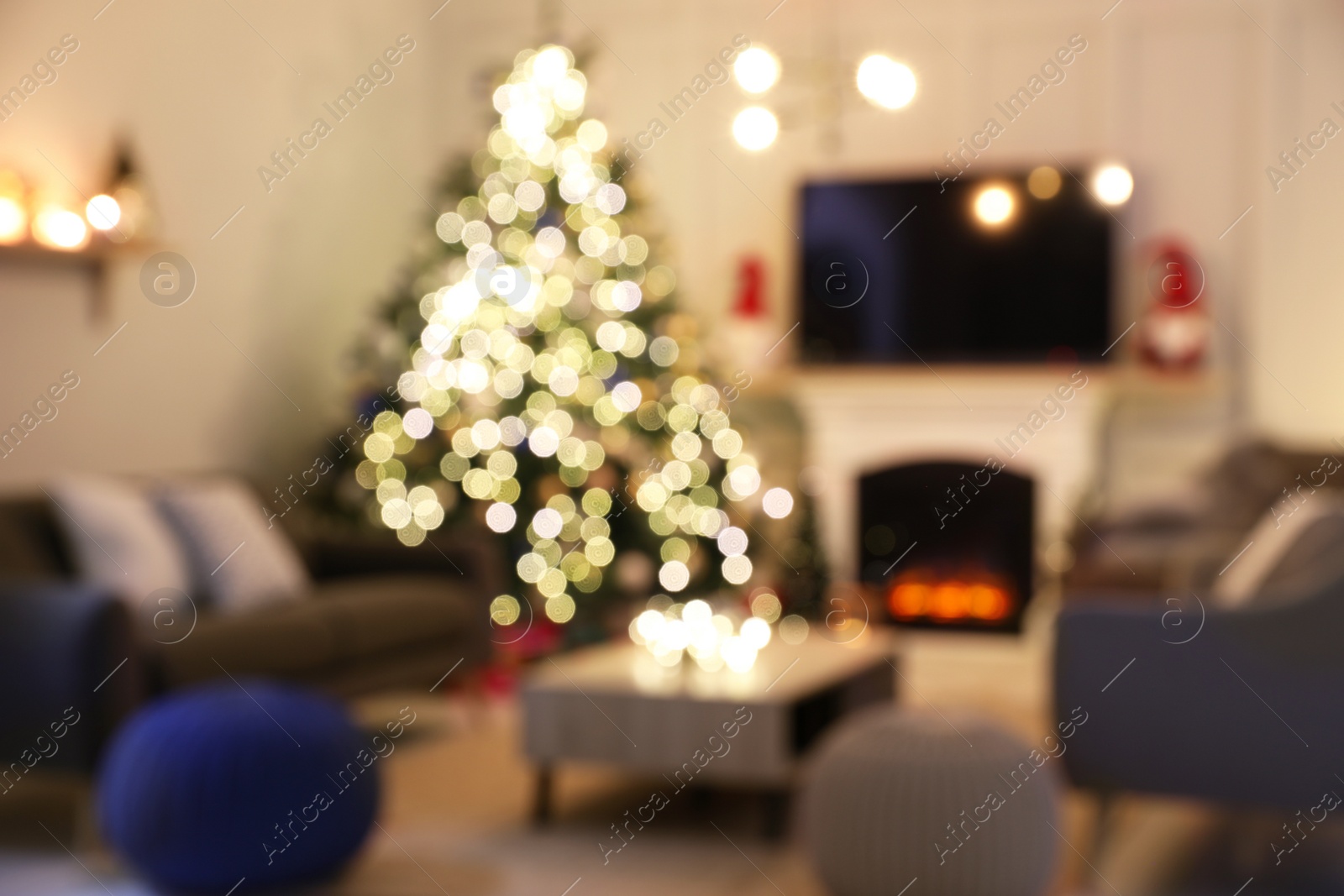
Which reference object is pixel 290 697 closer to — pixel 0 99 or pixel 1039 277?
pixel 0 99

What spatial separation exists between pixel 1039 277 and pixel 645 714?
348 cm

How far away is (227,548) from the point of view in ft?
14.5

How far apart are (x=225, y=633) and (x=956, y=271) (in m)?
3.79

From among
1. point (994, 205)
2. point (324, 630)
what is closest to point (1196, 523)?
point (994, 205)

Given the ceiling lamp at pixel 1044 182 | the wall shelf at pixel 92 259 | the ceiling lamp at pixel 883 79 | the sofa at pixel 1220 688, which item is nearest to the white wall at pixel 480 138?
the wall shelf at pixel 92 259

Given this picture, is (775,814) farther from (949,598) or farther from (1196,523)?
(949,598)

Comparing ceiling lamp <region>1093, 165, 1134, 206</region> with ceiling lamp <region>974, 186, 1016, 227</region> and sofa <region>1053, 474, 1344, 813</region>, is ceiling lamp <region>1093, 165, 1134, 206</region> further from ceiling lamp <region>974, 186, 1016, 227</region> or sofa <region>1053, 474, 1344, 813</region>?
sofa <region>1053, 474, 1344, 813</region>

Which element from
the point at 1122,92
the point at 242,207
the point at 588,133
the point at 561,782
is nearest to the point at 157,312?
the point at 242,207

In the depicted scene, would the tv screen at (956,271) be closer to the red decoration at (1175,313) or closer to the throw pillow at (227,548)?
the red decoration at (1175,313)

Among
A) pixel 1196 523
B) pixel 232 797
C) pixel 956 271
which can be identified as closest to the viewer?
pixel 232 797

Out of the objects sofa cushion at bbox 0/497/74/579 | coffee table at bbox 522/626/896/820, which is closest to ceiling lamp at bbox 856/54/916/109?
coffee table at bbox 522/626/896/820

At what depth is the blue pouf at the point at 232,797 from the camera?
3008 mm

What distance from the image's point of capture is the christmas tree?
18.9 feet

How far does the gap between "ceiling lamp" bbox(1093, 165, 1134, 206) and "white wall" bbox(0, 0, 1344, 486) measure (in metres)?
0.11
